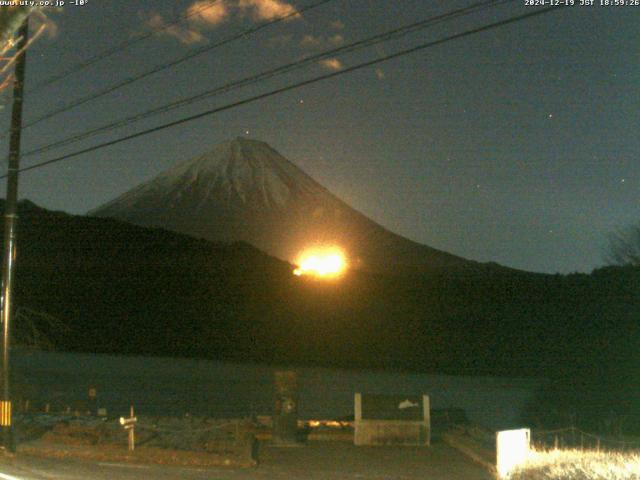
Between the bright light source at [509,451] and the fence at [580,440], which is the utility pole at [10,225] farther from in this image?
the fence at [580,440]

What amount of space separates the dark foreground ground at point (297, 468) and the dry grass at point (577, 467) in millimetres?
1275

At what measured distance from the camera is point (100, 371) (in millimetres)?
49062

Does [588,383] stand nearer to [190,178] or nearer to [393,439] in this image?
[393,439]

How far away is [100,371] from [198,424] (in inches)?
1084

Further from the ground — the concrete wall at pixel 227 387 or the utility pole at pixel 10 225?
the utility pole at pixel 10 225

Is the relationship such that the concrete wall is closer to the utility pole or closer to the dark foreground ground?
the dark foreground ground

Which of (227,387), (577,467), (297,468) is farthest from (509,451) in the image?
(227,387)

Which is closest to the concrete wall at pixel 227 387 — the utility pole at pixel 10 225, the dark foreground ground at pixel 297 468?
the dark foreground ground at pixel 297 468

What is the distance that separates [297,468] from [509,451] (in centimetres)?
446

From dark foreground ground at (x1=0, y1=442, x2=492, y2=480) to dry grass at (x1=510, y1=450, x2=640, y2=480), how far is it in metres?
1.27

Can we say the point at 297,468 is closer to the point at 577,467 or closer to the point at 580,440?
the point at 577,467

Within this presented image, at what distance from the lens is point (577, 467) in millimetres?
13211

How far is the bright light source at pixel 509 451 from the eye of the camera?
1432 cm

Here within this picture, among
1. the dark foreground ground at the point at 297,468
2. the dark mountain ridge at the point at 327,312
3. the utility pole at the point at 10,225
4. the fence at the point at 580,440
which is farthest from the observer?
the dark mountain ridge at the point at 327,312
